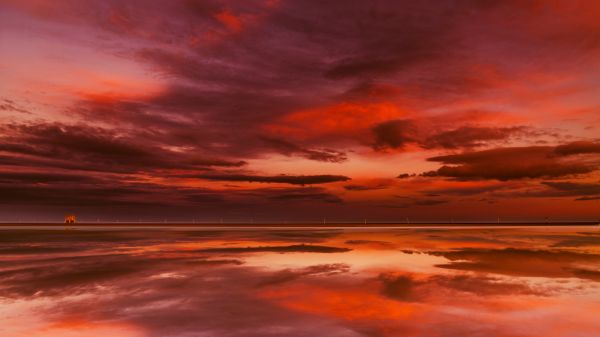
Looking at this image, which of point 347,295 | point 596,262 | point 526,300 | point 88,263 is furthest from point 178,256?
point 596,262

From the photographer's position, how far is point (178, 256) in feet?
90.7

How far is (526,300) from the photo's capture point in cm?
1434

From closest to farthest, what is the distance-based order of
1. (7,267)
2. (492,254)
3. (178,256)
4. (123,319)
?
(123,319), (7,267), (178,256), (492,254)

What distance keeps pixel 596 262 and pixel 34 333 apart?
27.9m

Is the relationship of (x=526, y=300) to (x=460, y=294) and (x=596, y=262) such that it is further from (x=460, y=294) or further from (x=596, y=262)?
(x=596, y=262)

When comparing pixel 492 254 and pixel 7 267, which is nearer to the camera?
pixel 7 267

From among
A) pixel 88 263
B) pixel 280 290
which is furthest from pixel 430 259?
pixel 88 263

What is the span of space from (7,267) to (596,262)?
1313 inches

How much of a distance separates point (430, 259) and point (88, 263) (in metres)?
20.4

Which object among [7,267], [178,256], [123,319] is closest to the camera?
[123,319]

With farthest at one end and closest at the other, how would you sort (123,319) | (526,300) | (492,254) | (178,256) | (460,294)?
(492,254) < (178,256) < (460,294) < (526,300) < (123,319)

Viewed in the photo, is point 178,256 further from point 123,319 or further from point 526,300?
point 526,300

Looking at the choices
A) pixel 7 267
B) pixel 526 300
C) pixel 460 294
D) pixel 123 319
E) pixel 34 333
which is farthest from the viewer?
pixel 7 267

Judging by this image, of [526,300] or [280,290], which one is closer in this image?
[526,300]
